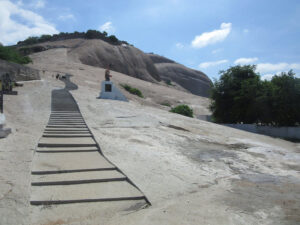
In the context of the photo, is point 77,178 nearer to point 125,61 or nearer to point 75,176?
point 75,176

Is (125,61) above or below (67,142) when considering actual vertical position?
above

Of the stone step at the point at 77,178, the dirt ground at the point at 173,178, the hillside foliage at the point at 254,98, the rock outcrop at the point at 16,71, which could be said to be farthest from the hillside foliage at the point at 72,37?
the stone step at the point at 77,178

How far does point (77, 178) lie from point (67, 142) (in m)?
2.63

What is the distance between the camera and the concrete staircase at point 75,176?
4230 mm

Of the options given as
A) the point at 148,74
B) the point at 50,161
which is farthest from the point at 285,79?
the point at 148,74

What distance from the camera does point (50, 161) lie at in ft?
18.7

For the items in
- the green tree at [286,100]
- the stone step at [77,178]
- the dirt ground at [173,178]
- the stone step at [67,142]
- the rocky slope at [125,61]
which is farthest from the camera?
the rocky slope at [125,61]

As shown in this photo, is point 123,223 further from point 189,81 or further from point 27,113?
point 189,81

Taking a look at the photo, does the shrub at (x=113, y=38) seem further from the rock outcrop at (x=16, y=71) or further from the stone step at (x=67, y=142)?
the stone step at (x=67, y=142)

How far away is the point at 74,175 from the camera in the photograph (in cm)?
502

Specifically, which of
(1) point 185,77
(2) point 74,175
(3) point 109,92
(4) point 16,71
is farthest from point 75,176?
(1) point 185,77

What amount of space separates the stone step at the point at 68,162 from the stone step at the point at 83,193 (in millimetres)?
647

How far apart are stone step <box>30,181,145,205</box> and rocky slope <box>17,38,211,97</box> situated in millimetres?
58302

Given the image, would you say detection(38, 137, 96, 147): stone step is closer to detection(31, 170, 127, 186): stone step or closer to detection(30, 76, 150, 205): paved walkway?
detection(30, 76, 150, 205): paved walkway
